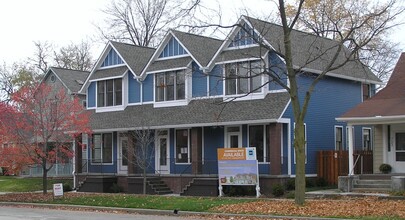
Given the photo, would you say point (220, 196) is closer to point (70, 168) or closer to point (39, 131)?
point (39, 131)

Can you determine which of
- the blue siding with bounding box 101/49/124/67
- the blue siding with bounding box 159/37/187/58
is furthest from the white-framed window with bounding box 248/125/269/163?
the blue siding with bounding box 101/49/124/67

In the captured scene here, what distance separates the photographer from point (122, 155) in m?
38.3

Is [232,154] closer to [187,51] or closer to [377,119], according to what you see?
[377,119]

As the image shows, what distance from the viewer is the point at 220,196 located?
30109 millimetres

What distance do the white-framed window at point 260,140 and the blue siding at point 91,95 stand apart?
528 inches

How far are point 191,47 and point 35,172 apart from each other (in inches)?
865

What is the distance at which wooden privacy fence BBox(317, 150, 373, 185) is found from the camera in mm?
32312

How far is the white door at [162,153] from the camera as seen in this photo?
1438 inches

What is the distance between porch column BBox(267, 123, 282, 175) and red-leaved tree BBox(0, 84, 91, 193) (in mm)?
11316

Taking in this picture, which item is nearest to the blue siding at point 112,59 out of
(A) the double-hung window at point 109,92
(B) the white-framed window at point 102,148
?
(A) the double-hung window at point 109,92

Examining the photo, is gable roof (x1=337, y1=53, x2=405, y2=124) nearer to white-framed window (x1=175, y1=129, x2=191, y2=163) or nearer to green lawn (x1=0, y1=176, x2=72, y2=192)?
white-framed window (x1=175, y1=129, x2=191, y2=163)

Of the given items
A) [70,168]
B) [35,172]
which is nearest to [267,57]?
[70,168]

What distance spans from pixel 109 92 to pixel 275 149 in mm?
14286

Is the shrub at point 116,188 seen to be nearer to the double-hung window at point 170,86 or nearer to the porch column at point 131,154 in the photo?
the porch column at point 131,154
